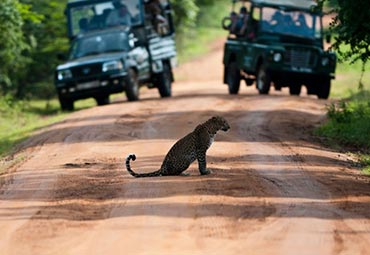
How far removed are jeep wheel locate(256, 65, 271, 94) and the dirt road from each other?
6893 mm

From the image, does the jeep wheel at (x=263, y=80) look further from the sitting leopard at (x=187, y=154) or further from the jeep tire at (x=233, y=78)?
the sitting leopard at (x=187, y=154)

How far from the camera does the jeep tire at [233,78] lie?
89.2 feet

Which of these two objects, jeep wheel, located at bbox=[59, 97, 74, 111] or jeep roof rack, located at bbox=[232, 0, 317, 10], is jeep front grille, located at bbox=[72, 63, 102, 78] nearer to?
jeep wheel, located at bbox=[59, 97, 74, 111]

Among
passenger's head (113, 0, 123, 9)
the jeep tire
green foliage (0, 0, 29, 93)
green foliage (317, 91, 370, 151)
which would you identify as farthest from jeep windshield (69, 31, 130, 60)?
green foliage (317, 91, 370, 151)

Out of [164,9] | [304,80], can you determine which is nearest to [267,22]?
[304,80]

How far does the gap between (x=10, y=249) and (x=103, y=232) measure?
873 mm

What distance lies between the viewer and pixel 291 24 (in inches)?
1017

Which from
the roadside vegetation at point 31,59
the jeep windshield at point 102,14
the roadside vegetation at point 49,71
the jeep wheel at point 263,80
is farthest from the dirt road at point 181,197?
the jeep windshield at point 102,14

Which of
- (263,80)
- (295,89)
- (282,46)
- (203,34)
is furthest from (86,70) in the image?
(203,34)

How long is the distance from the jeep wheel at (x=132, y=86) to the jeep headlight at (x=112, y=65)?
→ 1.04 feet

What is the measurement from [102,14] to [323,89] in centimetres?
624

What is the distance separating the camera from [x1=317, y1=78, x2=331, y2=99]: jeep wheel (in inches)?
1013

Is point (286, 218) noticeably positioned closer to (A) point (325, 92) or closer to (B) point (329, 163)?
(B) point (329, 163)

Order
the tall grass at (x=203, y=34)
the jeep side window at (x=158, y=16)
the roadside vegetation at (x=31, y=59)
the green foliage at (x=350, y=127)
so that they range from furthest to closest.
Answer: the tall grass at (x=203, y=34) → the jeep side window at (x=158, y=16) → the roadside vegetation at (x=31, y=59) → the green foliage at (x=350, y=127)
